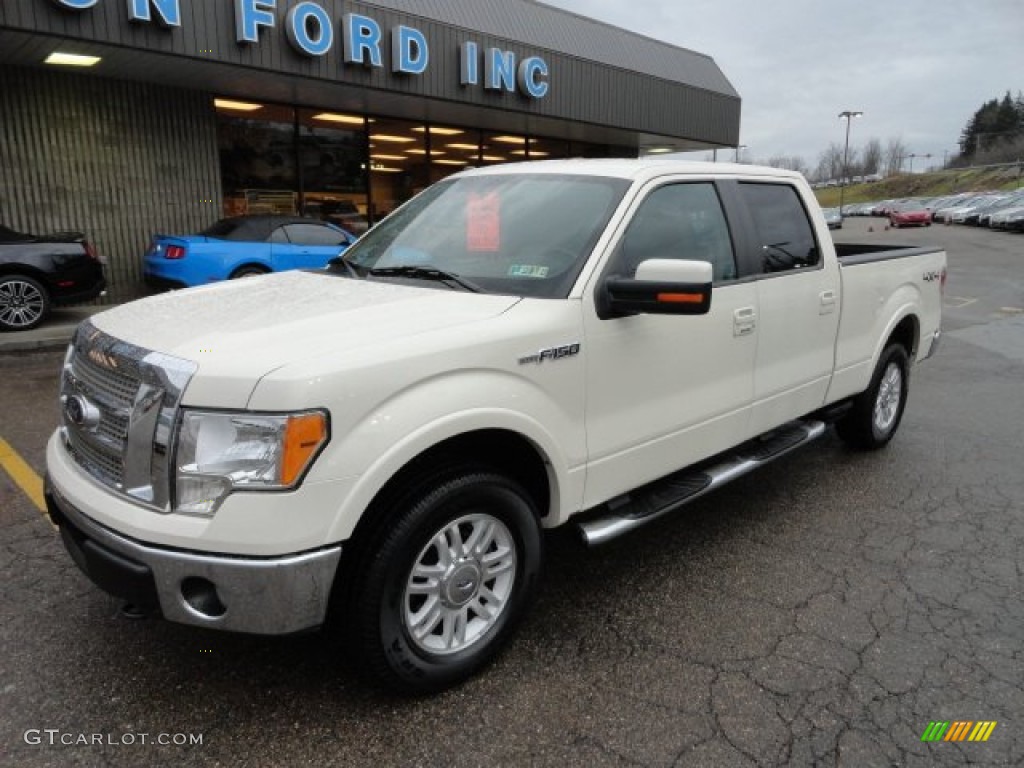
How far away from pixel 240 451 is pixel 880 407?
4.67 metres

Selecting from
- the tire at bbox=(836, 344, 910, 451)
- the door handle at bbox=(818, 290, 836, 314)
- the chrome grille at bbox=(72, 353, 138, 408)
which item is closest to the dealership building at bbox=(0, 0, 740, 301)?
the chrome grille at bbox=(72, 353, 138, 408)

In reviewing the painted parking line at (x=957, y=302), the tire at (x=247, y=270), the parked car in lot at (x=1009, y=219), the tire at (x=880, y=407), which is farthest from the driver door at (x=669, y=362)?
the parked car in lot at (x=1009, y=219)

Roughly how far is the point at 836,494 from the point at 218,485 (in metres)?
3.80

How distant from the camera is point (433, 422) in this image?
2.38 metres

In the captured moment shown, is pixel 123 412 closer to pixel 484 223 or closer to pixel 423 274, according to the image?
pixel 423 274

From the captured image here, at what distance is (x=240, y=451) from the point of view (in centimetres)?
214

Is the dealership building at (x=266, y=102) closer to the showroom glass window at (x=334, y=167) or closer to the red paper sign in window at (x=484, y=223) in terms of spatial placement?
the showroom glass window at (x=334, y=167)

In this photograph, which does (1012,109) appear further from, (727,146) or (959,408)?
(959,408)

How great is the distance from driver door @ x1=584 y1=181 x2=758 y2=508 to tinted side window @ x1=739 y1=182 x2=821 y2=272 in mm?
321

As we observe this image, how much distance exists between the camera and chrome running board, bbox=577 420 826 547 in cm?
305

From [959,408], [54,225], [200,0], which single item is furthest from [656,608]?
[54,225]

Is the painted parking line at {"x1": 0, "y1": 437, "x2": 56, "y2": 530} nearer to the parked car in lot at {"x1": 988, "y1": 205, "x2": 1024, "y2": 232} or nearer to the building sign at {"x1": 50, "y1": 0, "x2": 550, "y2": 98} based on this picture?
the building sign at {"x1": 50, "y1": 0, "x2": 550, "y2": 98}

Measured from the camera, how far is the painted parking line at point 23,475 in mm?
4215

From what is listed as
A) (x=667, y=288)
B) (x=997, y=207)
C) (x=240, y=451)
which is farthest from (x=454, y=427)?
(x=997, y=207)
